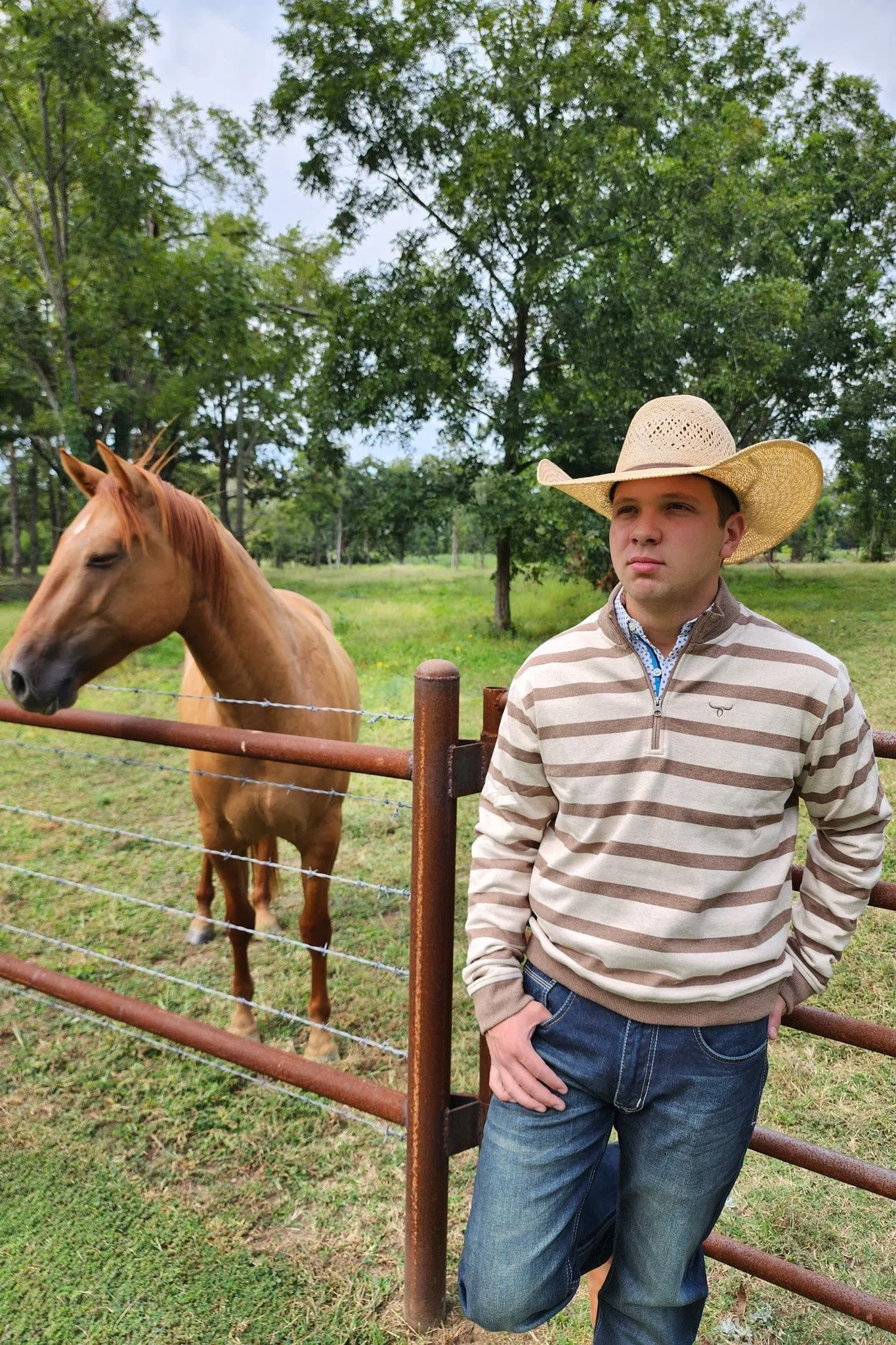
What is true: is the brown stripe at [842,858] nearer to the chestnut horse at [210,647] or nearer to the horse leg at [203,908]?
the chestnut horse at [210,647]

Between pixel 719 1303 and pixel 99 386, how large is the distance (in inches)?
478

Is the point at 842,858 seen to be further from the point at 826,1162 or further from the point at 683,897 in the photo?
the point at 826,1162

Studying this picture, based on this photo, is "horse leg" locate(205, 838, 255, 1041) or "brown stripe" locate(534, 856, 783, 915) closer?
"brown stripe" locate(534, 856, 783, 915)

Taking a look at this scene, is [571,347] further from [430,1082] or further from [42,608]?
[430,1082]

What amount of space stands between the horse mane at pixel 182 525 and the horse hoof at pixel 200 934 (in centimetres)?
205

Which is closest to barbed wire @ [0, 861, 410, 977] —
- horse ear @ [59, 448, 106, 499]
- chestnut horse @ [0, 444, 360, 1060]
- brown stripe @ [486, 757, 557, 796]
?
chestnut horse @ [0, 444, 360, 1060]

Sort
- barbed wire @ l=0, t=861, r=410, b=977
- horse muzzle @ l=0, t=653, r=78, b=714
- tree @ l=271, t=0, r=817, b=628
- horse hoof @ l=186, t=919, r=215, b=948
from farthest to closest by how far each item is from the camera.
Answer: tree @ l=271, t=0, r=817, b=628, horse hoof @ l=186, t=919, r=215, b=948, horse muzzle @ l=0, t=653, r=78, b=714, barbed wire @ l=0, t=861, r=410, b=977

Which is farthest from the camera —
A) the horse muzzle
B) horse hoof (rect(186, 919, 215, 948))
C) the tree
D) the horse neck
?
the tree

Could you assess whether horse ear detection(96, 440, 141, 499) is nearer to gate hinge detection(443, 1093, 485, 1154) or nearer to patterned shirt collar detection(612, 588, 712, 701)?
patterned shirt collar detection(612, 588, 712, 701)

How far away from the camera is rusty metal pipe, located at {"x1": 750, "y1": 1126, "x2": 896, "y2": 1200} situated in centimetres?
147

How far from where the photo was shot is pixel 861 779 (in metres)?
1.18

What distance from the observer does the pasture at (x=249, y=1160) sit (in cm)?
195

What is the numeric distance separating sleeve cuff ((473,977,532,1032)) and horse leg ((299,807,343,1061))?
1711 mm

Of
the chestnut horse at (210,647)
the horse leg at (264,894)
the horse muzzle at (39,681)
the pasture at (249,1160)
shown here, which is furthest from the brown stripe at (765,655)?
the horse leg at (264,894)
